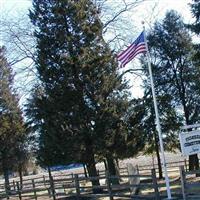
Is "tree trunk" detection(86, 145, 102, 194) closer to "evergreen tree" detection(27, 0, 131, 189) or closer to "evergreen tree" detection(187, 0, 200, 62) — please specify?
"evergreen tree" detection(27, 0, 131, 189)

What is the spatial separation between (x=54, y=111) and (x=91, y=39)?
4.34 meters

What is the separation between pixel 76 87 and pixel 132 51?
8.86 meters

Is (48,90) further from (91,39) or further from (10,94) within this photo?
(10,94)

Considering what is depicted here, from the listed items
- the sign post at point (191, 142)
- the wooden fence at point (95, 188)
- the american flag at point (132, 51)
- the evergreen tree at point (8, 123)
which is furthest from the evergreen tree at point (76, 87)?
the evergreen tree at point (8, 123)

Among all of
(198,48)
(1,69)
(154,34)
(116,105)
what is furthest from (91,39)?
(1,69)

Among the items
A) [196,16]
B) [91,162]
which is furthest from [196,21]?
[91,162]

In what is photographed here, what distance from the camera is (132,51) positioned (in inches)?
747

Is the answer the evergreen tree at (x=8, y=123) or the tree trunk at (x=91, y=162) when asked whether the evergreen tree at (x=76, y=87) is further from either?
the evergreen tree at (x=8, y=123)

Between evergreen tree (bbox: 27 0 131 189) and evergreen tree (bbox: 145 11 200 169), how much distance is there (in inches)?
307

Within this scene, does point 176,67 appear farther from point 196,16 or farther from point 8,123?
point 8,123

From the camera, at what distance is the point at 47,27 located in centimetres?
2834

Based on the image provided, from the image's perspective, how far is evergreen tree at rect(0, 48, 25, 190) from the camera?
43341mm

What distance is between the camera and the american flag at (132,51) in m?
18.8

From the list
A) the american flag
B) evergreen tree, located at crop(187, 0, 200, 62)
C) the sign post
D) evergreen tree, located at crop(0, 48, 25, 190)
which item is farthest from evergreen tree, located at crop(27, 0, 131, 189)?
evergreen tree, located at crop(0, 48, 25, 190)
